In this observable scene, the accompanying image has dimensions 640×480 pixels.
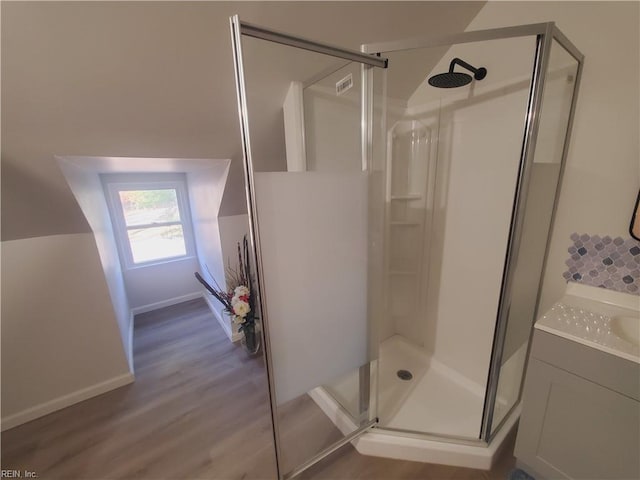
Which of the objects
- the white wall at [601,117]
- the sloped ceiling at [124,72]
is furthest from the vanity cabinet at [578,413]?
the sloped ceiling at [124,72]

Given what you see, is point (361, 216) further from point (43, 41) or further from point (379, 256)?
point (43, 41)

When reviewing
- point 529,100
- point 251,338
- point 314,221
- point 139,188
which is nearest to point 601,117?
point 529,100

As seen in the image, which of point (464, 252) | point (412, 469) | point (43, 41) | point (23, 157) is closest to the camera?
point (43, 41)

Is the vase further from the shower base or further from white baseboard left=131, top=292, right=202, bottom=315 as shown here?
white baseboard left=131, top=292, right=202, bottom=315

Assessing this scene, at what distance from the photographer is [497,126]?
1.50 metres

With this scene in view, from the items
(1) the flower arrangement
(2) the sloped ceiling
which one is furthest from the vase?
(2) the sloped ceiling

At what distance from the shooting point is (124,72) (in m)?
1.12

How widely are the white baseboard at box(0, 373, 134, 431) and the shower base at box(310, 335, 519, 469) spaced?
1.56 m


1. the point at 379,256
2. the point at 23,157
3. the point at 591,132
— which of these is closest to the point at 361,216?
the point at 379,256

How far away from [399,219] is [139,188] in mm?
2917

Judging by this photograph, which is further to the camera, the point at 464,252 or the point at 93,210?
the point at 93,210

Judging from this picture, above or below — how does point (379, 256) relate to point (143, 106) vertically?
below

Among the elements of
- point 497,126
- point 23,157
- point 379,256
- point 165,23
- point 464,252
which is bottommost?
point 464,252

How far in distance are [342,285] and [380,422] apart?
971 mm
